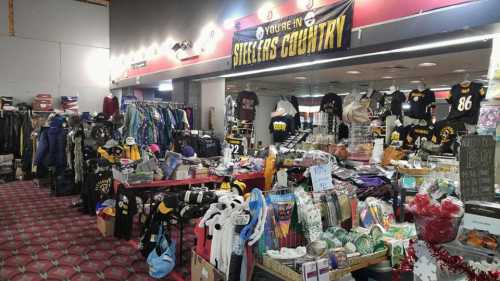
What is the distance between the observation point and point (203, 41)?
705cm

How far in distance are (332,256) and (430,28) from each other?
99.7 inches

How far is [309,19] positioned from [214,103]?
3199mm

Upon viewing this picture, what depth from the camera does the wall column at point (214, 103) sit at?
725cm

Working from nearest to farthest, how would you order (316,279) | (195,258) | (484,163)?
(484,163)
(316,279)
(195,258)

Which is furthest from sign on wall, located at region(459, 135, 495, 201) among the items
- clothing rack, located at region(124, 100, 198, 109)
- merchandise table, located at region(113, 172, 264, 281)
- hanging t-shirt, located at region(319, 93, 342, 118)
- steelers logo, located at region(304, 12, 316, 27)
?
clothing rack, located at region(124, 100, 198, 109)

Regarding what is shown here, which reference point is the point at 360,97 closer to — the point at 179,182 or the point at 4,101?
the point at 179,182

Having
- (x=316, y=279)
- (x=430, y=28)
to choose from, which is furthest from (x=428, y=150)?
(x=316, y=279)

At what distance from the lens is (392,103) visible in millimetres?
6066

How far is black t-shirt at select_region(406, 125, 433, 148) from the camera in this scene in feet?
18.2

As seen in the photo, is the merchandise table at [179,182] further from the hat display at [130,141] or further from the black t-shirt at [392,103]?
the black t-shirt at [392,103]

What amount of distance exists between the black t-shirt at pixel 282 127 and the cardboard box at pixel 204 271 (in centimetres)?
497

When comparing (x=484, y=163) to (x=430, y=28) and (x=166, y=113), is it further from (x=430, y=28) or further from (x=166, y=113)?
(x=166, y=113)

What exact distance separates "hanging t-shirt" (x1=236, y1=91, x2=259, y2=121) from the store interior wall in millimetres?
6030

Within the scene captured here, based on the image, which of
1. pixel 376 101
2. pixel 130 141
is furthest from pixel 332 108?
pixel 130 141
